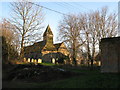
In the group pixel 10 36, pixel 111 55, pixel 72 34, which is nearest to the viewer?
pixel 111 55

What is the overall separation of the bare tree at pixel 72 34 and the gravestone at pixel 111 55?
16.3m

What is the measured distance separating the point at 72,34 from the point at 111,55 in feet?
64.1

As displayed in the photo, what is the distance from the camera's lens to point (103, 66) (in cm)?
1513

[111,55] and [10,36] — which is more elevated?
[10,36]

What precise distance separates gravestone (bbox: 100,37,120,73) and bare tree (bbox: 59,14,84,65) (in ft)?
53.5

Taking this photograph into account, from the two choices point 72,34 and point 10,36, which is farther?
point 72,34

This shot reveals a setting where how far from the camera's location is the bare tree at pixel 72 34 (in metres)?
32.5

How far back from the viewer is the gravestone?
46.6ft

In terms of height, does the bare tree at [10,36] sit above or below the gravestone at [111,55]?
above

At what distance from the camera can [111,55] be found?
48.2ft

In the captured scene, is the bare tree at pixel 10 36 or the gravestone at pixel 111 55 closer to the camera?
the gravestone at pixel 111 55

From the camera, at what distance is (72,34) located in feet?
111

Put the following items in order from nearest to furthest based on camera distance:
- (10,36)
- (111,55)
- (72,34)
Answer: (111,55) → (10,36) → (72,34)

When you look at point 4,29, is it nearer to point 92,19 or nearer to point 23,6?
point 23,6
